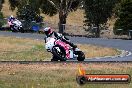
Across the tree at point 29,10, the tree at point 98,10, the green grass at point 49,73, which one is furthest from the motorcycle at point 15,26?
the green grass at point 49,73

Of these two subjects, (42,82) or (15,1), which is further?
(15,1)

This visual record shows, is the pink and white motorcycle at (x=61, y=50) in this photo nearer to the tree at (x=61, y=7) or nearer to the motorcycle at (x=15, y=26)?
the motorcycle at (x=15, y=26)

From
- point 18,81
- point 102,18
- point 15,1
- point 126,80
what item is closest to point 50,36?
point 18,81

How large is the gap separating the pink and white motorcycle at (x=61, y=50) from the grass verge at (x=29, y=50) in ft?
18.1

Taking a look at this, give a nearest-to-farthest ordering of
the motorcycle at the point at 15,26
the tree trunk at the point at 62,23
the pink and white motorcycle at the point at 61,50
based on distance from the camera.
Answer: the pink and white motorcycle at the point at 61,50
the motorcycle at the point at 15,26
the tree trunk at the point at 62,23

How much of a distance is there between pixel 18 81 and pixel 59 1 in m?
40.0

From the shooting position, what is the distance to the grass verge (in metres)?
27.7

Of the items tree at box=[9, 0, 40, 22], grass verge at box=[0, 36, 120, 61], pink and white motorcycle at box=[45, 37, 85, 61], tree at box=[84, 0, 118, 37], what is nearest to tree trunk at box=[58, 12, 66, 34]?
tree at box=[84, 0, 118, 37]

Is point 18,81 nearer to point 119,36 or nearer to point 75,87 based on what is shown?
point 75,87

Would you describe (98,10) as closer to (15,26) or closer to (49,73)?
(15,26)

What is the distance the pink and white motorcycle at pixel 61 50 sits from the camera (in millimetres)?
19984

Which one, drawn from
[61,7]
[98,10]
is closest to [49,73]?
[61,7]

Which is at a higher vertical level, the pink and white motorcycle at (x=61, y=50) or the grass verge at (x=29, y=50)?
the pink and white motorcycle at (x=61, y=50)

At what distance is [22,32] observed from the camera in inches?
1845
